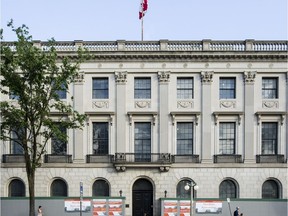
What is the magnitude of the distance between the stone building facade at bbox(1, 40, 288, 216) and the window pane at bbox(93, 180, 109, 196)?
8 cm

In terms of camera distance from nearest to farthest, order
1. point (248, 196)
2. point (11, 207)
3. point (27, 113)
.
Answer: point (27, 113) → point (11, 207) → point (248, 196)

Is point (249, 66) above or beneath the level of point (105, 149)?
above

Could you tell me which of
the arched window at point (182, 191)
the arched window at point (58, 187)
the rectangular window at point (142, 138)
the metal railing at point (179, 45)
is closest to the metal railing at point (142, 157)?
the rectangular window at point (142, 138)

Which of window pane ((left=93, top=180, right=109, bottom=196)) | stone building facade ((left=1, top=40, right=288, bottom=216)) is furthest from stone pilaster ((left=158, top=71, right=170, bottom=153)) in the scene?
window pane ((left=93, top=180, right=109, bottom=196))

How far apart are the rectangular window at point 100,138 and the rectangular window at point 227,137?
378 inches

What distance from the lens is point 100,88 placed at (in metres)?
42.3

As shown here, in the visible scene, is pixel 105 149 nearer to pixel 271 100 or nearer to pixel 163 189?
pixel 163 189

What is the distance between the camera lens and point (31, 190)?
33281mm

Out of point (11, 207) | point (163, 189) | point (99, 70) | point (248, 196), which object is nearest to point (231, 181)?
point (248, 196)

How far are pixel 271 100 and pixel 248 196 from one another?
822cm

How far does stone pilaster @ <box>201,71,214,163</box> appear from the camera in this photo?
41219 millimetres

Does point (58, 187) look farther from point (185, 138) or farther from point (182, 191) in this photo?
point (185, 138)

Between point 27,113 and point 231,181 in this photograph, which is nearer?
point 27,113

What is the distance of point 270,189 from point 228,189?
3.51 meters
